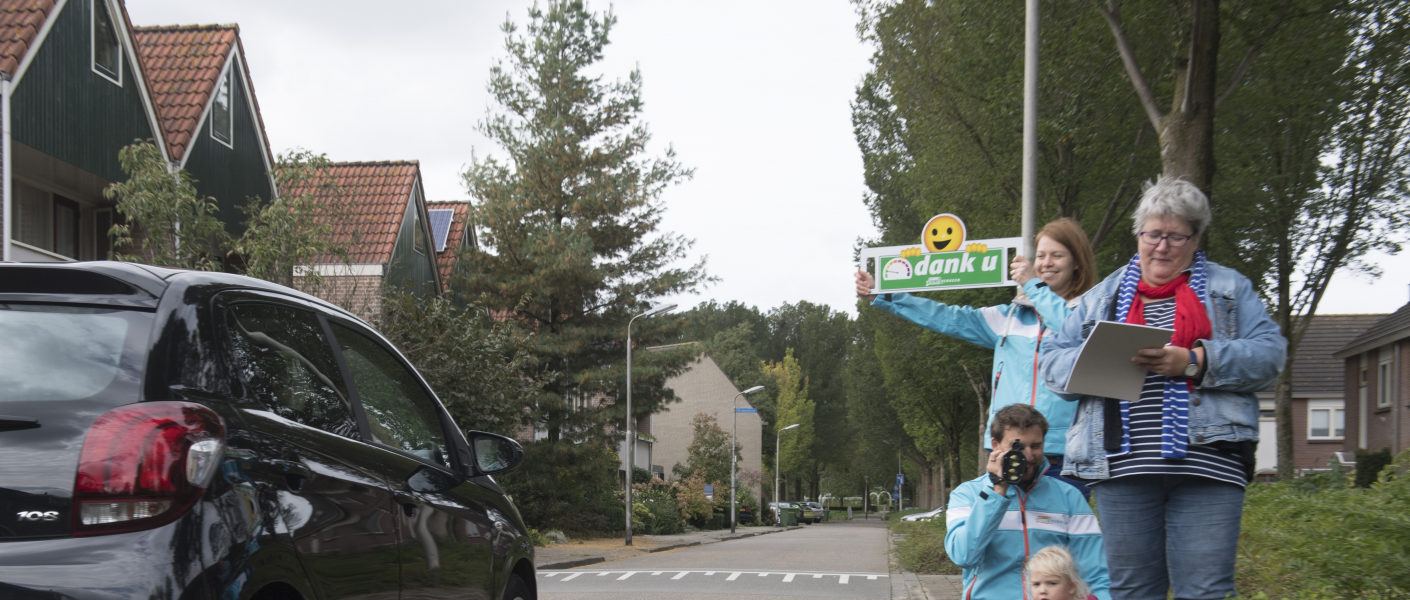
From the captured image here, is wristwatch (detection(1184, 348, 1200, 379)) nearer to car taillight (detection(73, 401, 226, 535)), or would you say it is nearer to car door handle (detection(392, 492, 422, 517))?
car door handle (detection(392, 492, 422, 517))

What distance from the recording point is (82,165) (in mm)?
16000

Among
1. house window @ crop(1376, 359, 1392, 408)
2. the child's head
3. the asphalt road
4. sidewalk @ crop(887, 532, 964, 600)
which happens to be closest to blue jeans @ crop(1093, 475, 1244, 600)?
the child's head

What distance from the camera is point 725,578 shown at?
48.7 ft

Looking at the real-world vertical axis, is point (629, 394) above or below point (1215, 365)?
below

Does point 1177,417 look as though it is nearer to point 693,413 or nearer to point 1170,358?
point 1170,358

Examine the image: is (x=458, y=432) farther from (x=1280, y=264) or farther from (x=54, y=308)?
(x=1280, y=264)

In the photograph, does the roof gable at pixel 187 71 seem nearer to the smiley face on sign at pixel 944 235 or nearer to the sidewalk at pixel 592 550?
the sidewalk at pixel 592 550

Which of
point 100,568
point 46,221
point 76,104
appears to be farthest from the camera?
point 46,221

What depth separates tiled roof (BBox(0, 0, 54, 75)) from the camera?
47.3 feet

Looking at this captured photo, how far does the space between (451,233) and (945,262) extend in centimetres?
2911

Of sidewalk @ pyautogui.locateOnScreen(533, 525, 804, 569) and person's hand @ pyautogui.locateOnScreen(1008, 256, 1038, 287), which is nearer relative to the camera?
person's hand @ pyautogui.locateOnScreen(1008, 256, 1038, 287)

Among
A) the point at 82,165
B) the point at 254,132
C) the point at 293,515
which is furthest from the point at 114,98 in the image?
the point at 293,515

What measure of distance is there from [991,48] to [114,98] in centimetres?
1437

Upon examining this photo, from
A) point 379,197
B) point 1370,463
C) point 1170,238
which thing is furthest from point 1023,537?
point 379,197
